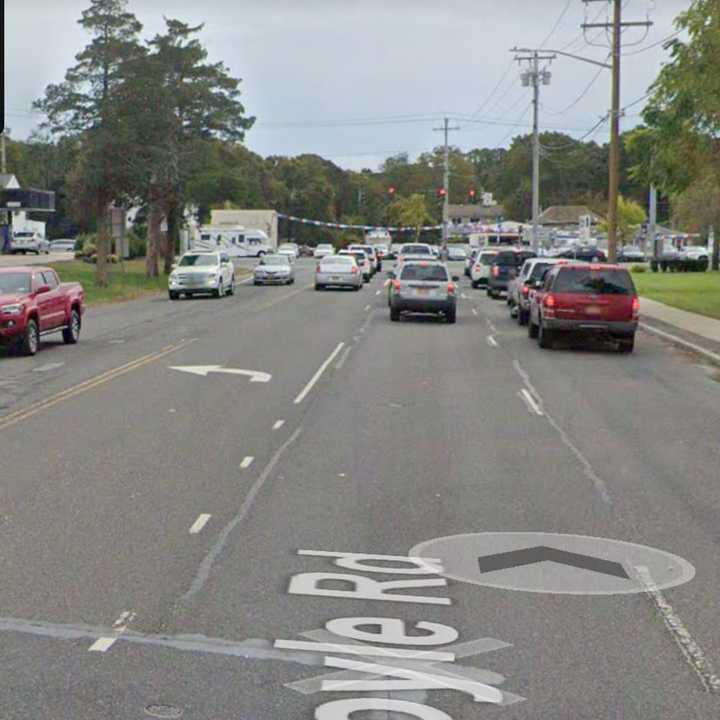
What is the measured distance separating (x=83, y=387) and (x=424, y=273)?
16487 mm

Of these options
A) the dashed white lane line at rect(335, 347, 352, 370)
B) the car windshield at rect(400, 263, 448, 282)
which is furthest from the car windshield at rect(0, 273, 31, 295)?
the car windshield at rect(400, 263, 448, 282)

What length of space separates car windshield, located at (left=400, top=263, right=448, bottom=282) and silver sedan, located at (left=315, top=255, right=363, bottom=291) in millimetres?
16847

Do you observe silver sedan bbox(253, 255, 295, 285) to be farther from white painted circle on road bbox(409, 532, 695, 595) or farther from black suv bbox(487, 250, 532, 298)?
white painted circle on road bbox(409, 532, 695, 595)

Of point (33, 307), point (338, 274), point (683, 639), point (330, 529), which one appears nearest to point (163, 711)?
point (683, 639)

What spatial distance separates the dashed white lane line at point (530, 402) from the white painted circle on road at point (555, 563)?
6.80 m

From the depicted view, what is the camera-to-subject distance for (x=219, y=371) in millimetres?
20281

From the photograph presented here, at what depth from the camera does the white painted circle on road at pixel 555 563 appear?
26.0ft

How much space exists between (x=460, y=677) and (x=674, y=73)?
25.8 m

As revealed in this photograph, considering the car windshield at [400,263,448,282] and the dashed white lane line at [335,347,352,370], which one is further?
the car windshield at [400,263,448,282]

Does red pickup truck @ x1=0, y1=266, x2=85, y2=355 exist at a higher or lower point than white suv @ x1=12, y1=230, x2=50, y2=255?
lower

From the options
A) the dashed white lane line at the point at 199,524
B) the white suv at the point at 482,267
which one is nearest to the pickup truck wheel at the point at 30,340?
the dashed white lane line at the point at 199,524

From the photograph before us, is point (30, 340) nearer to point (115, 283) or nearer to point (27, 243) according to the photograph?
point (115, 283)

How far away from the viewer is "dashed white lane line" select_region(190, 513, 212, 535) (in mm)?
9109

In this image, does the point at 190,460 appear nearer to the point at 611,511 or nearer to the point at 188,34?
the point at 611,511
